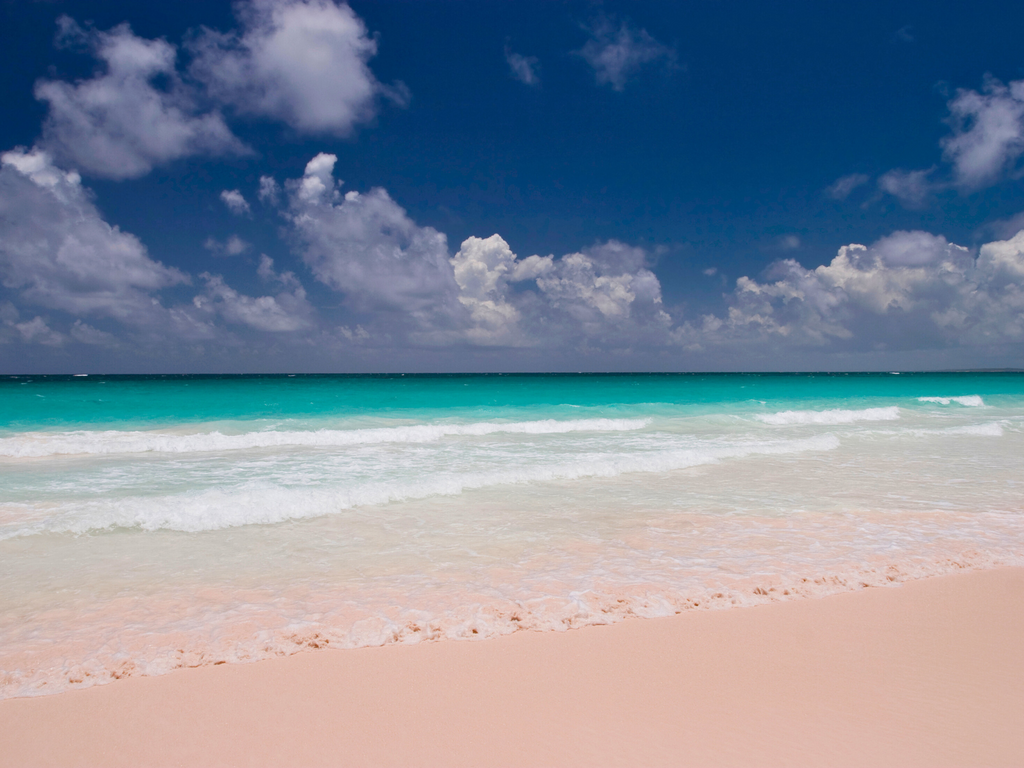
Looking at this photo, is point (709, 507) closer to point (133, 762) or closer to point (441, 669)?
point (441, 669)

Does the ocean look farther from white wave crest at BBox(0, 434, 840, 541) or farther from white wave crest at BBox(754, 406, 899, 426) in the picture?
white wave crest at BBox(754, 406, 899, 426)

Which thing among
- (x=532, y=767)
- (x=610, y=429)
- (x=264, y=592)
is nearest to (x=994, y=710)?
(x=532, y=767)

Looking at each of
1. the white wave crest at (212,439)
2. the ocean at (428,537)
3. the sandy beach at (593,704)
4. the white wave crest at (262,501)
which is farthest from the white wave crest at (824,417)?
the sandy beach at (593,704)

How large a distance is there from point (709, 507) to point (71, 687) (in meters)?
8.83

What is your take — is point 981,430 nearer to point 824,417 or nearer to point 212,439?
point 824,417

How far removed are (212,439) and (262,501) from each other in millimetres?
10395

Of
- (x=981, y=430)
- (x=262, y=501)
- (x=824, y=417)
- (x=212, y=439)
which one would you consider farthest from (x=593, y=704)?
(x=824, y=417)

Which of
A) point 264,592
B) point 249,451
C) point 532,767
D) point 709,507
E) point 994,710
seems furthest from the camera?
point 249,451

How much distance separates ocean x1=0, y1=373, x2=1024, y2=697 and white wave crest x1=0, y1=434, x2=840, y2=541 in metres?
0.05

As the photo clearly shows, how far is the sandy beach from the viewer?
3.35 metres

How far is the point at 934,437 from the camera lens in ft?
63.8

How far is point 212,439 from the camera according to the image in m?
17.9

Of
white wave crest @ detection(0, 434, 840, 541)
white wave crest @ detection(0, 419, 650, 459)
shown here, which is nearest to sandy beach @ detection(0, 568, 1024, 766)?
white wave crest @ detection(0, 434, 840, 541)

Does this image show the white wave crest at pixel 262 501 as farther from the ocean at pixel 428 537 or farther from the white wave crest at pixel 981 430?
the white wave crest at pixel 981 430
